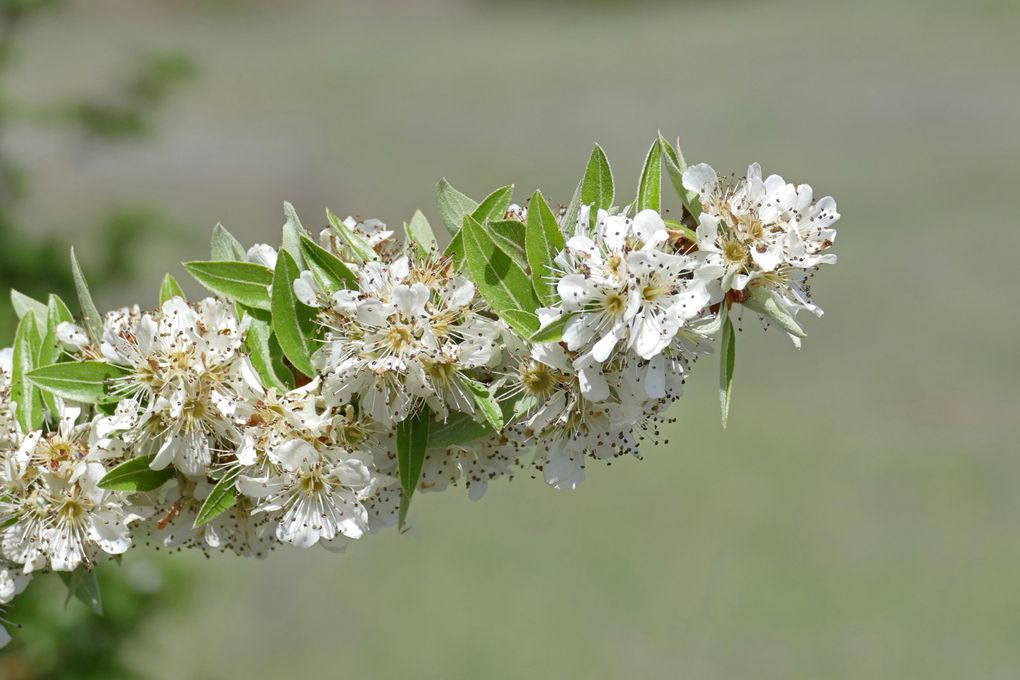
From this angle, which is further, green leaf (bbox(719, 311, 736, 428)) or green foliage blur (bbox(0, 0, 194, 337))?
green foliage blur (bbox(0, 0, 194, 337))

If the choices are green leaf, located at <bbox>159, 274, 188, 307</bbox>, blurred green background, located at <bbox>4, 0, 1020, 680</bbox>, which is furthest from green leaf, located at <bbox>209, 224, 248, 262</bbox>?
blurred green background, located at <bbox>4, 0, 1020, 680</bbox>

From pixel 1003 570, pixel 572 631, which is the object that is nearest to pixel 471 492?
pixel 572 631

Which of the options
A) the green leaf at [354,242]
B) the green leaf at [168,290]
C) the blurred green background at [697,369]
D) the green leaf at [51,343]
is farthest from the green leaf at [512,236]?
the blurred green background at [697,369]

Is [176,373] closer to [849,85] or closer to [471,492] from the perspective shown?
[471,492]

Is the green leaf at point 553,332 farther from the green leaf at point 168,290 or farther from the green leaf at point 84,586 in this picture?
the green leaf at point 84,586

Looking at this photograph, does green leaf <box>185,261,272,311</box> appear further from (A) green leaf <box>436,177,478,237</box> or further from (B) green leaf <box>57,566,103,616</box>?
(B) green leaf <box>57,566,103,616</box>

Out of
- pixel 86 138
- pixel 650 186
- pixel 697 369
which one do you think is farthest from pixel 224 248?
pixel 697 369
